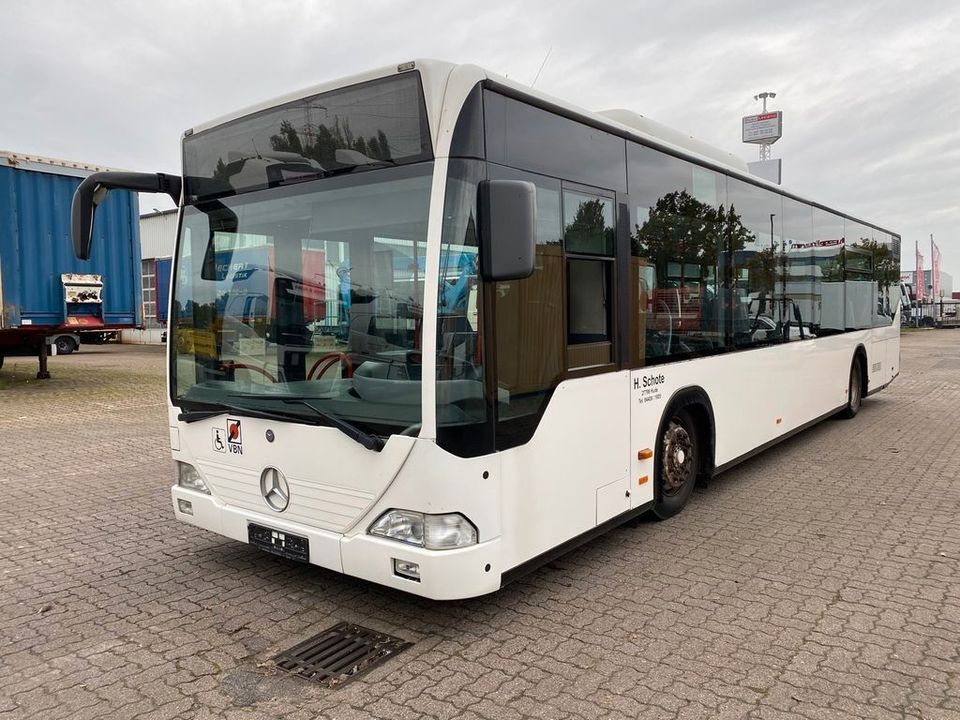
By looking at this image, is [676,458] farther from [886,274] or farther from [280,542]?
[886,274]

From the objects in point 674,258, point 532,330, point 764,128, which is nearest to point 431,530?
point 532,330

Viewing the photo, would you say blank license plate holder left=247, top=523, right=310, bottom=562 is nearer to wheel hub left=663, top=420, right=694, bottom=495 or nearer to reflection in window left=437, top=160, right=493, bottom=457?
reflection in window left=437, top=160, right=493, bottom=457

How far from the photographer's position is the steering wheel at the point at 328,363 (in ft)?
11.8

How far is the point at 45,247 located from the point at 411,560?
12583 millimetres

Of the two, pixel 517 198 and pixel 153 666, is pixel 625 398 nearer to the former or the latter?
pixel 517 198

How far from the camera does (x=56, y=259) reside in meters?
13.0

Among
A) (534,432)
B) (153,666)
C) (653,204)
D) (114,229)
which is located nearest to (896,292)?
(653,204)

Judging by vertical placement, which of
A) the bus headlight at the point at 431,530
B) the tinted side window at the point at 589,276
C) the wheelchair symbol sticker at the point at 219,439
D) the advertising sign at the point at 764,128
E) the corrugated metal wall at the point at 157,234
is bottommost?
the bus headlight at the point at 431,530

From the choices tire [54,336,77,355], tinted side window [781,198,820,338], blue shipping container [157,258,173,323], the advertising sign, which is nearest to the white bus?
tinted side window [781,198,820,338]

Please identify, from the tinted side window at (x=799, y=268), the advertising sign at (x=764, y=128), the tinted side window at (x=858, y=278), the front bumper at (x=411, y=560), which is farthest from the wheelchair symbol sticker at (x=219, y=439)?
the advertising sign at (x=764, y=128)

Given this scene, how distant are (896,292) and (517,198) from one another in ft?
38.9

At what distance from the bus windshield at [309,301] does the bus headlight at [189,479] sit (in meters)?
0.40

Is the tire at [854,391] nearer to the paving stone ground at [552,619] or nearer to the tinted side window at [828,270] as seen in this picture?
the tinted side window at [828,270]

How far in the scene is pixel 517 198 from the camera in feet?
10.4
